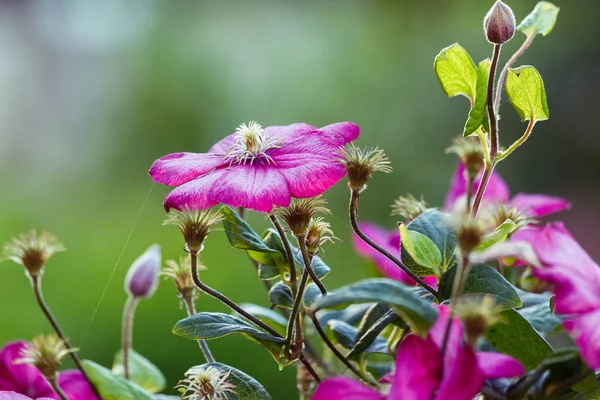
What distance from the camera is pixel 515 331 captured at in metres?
0.28

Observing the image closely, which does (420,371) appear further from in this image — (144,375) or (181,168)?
(144,375)

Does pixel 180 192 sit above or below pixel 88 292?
Result: above

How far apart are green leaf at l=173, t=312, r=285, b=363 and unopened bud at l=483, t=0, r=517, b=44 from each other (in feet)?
0.47

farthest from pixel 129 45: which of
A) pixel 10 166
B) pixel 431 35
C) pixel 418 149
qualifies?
pixel 418 149

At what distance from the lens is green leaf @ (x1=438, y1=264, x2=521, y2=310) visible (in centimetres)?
28

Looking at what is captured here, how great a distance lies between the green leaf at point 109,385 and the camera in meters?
A: 0.31

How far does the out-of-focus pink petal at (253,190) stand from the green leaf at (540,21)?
13cm

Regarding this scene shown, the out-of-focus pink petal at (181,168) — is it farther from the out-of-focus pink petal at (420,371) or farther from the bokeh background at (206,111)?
the bokeh background at (206,111)

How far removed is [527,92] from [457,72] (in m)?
0.03

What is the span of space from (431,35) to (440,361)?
2.52m

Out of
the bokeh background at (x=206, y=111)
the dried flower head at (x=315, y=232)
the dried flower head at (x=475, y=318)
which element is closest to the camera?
the dried flower head at (x=475, y=318)

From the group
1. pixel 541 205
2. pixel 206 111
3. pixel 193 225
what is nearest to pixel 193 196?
pixel 193 225

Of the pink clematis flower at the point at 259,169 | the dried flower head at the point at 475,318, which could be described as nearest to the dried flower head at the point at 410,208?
the pink clematis flower at the point at 259,169

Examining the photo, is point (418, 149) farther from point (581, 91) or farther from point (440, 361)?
point (440, 361)
